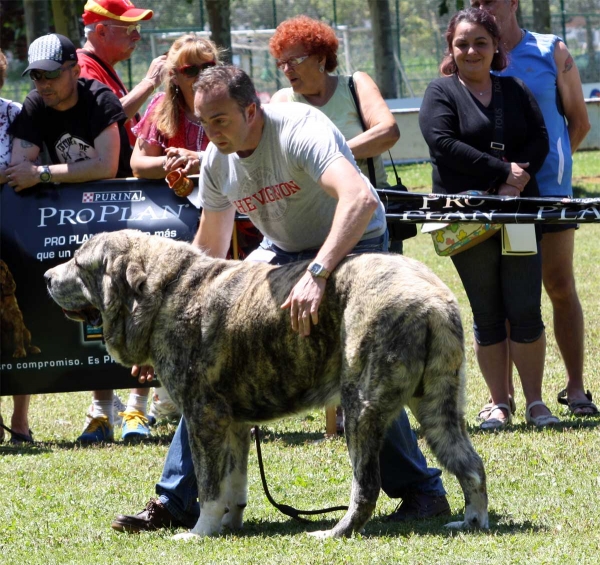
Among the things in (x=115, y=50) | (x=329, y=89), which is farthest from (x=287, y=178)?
(x=115, y=50)

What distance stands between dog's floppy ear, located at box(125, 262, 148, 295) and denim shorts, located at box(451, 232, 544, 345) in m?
2.55

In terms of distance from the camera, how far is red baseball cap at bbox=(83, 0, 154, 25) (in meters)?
7.57

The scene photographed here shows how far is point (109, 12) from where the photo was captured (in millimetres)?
7574

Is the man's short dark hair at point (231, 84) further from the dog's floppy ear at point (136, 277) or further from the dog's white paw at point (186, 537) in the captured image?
the dog's white paw at point (186, 537)

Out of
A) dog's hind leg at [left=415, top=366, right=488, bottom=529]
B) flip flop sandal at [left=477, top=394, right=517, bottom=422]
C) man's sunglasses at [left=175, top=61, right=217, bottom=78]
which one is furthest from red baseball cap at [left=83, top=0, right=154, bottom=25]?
dog's hind leg at [left=415, top=366, right=488, bottom=529]

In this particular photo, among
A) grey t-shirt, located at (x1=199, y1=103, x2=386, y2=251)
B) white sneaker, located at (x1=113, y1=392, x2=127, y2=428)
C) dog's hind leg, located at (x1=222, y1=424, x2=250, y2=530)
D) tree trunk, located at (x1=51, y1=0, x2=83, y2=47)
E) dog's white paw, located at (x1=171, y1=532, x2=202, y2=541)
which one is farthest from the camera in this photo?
tree trunk, located at (x1=51, y1=0, x2=83, y2=47)

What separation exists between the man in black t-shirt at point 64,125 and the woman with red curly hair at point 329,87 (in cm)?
123

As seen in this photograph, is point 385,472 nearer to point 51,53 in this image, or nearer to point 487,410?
point 487,410

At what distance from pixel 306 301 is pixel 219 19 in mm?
18715

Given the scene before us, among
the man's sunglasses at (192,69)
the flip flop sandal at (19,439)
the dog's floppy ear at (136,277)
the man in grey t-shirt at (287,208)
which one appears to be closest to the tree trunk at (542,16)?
the man's sunglasses at (192,69)

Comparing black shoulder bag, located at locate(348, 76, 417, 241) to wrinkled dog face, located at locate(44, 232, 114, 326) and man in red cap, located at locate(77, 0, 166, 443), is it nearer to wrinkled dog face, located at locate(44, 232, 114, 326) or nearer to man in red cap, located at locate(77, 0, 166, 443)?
man in red cap, located at locate(77, 0, 166, 443)

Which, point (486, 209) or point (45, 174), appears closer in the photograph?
point (486, 209)

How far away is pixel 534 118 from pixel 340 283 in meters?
2.68

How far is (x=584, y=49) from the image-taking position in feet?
108
